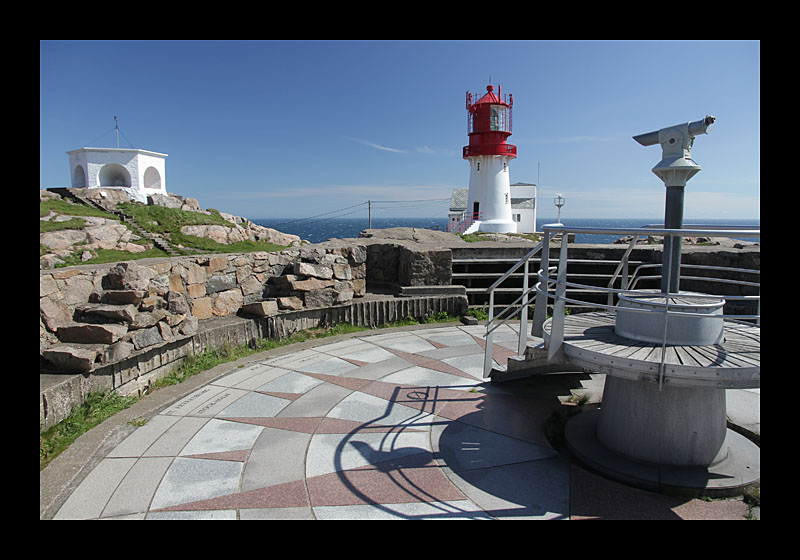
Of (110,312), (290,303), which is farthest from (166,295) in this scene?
(290,303)

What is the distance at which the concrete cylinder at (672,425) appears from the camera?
4523mm

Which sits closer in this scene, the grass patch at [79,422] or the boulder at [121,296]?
the grass patch at [79,422]

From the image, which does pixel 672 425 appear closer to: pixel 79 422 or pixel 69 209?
pixel 79 422

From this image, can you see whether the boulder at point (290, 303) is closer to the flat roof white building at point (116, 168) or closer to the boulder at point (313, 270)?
the boulder at point (313, 270)

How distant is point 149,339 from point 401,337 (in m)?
4.34

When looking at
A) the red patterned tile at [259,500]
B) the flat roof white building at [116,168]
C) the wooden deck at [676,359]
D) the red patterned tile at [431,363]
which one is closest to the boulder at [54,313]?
the red patterned tile at [259,500]

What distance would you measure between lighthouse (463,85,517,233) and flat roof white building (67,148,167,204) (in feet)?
66.5

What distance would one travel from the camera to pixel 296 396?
6410 mm

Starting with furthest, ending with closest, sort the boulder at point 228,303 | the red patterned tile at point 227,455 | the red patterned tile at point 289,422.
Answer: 1. the boulder at point 228,303
2. the red patterned tile at point 289,422
3. the red patterned tile at point 227,455

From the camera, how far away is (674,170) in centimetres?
446

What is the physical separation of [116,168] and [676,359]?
34955 millimetres

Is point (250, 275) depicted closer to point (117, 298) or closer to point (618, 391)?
point (117, 298)

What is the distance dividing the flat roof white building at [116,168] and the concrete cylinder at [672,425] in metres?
29.9

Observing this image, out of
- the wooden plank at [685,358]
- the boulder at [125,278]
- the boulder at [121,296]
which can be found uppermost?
the boulder at [125,278]
